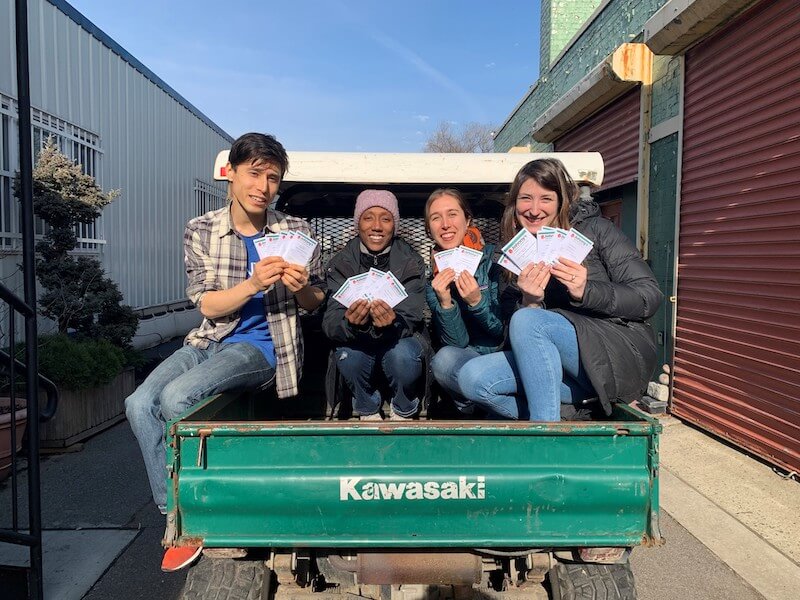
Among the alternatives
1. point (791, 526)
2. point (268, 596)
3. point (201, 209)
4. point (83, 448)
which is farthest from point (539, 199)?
point (201, 209)

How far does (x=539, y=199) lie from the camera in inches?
117

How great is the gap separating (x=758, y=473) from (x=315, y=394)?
3.62 meters

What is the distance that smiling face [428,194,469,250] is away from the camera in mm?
3230

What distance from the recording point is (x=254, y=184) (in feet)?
9.78

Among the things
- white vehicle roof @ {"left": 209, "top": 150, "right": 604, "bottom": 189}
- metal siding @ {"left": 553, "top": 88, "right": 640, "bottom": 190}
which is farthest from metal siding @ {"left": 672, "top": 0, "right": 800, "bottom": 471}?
white vehicle roof @ {"left": 209, "top": 150, "right": 604, "bottom": 189}

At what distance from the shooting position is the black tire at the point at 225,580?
7.25 ft

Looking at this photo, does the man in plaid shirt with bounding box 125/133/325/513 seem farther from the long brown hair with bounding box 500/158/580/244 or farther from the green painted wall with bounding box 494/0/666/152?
the green painted wall with bounding box 494/0/666/152

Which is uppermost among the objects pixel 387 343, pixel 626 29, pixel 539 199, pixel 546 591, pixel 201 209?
pixel 626 29

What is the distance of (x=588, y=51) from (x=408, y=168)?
22.0 ft

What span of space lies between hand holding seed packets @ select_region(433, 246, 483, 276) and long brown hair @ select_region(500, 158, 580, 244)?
11.8 inches

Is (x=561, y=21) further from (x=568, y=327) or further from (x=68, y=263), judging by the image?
(x=568, y=327)

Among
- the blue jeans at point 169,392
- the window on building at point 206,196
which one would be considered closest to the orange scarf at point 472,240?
the blue jeans at point 169,392

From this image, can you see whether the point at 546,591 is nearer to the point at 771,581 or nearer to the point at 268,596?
the point at 268,596

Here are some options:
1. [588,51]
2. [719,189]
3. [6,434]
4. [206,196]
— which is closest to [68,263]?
[6,434]
